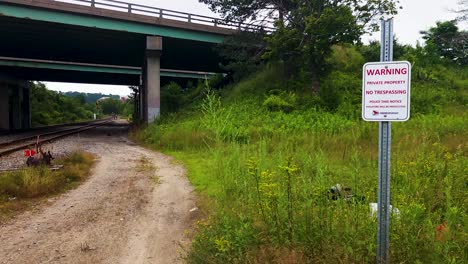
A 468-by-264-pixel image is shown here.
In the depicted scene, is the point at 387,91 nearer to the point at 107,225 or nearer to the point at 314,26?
the point at 107,225

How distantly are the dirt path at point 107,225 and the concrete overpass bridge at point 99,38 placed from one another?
1593cm

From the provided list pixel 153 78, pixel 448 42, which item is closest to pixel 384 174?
pixel 153 78

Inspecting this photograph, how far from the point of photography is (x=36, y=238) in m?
5.34

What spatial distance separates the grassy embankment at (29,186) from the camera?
6828mm

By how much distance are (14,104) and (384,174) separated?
4386 centimetres

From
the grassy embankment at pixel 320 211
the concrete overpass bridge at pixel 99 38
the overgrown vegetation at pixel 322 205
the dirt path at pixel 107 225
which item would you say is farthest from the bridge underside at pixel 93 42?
the grassy embankment at pixel 320 211

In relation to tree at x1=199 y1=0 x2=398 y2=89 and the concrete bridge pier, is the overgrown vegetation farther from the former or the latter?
the concrete bridge pier

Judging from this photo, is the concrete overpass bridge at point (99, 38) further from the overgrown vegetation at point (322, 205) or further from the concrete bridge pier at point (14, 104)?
the overgrown vegetation at point (322, 205)

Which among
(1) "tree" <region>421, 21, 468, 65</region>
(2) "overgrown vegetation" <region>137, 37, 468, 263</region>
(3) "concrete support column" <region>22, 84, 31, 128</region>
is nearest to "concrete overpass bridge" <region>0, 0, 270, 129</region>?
(3) "concrete support column" <region>22, 84, 31, 128</region>

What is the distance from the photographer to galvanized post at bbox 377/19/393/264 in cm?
312

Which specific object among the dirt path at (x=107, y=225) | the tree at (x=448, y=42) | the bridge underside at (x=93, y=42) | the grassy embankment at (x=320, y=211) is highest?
the tree at (x=448, y=42)

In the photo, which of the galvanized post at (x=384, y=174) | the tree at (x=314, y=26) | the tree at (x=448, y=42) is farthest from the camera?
the tree at (x=448, y=42)

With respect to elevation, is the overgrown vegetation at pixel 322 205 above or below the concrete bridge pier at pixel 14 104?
below

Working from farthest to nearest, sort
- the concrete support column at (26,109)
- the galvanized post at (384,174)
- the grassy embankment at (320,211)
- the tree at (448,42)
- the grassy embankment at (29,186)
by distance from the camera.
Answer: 1. the concrete support column at (26,109)
2. the tree at (448,42)
3. the grassy embankment at (29,186)
4. the grassy embankment at (320,211)
5. the galvanized post at (384,174)
